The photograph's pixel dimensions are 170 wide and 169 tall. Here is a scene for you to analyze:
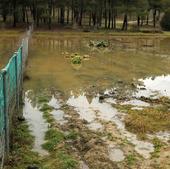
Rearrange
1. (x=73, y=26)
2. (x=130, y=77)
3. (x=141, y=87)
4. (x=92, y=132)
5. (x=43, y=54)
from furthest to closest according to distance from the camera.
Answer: (x=73, y=26)
(x=43, y=54)
(x=130, y=77)
(x=141, y=87)
(x=92, y=132)

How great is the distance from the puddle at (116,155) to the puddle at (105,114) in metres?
0.54

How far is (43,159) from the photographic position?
1050 cm

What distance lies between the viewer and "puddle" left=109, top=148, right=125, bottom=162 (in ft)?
35.3

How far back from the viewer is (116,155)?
11.1 metres

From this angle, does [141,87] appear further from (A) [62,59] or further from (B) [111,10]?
(B) [111,10]

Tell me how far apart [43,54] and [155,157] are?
24.6 metres

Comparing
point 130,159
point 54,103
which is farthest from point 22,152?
point 54,103

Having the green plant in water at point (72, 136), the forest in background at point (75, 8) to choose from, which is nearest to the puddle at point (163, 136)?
the green plant in water at point (72, 136)

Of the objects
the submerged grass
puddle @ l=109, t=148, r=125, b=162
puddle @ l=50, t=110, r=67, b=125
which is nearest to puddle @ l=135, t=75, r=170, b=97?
puddle @ l=50, t=110, r=67, b=125

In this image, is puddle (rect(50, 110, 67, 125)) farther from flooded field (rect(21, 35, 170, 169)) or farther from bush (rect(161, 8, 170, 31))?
bush (rect(161, 8, 170, 31))

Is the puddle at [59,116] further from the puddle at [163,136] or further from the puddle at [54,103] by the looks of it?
the puddle at [163,136]

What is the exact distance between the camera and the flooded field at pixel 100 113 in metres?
11.0

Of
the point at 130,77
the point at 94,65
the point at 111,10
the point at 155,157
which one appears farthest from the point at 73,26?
the point at 155,157

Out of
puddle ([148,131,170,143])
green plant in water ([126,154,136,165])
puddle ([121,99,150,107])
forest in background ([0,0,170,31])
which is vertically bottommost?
puddle ([121,99,150,107])
